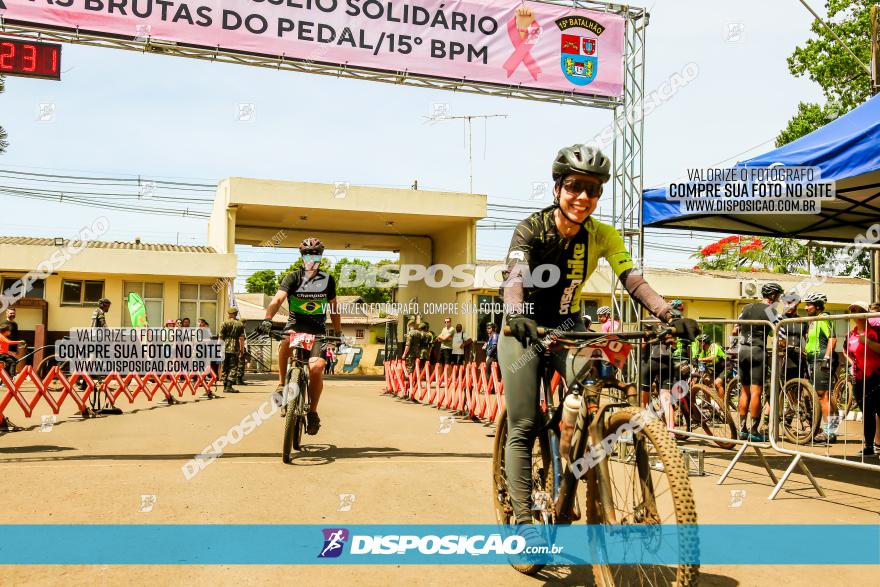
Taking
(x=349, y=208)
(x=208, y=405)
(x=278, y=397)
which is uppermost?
(x=349, y=208)

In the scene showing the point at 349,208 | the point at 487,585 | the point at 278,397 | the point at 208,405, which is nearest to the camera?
the point at 487,585

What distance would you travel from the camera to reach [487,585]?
385cm

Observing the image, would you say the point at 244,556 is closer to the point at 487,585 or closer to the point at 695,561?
the point at 487,585

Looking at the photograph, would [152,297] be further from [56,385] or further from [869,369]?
[869,369]

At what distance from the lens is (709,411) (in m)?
9.68

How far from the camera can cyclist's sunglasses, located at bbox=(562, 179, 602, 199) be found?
13.0 feet

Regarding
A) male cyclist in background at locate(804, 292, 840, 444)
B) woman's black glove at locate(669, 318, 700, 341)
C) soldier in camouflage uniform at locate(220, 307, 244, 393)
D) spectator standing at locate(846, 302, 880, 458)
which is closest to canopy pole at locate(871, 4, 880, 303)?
male cyclist in background at locate(804, 292, 840, 444)

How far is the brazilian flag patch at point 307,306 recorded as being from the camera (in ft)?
25.9

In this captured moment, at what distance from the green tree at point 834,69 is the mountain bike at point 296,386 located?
88.9ft

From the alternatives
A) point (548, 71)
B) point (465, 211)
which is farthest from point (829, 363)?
point (465, 211)

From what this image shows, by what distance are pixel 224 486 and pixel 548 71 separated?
8.15 metres

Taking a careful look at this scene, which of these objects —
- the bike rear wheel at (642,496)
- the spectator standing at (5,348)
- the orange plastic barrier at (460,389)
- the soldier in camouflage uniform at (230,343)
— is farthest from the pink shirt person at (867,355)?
the soldier in camouflage uniform at (230,343)

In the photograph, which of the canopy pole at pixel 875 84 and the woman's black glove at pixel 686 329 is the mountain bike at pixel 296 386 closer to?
the woman's black glove at pixel 686 329

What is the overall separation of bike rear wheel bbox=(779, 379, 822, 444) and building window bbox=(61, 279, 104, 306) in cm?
2660
